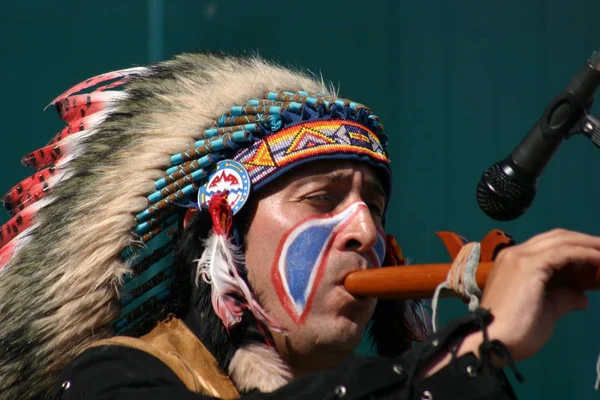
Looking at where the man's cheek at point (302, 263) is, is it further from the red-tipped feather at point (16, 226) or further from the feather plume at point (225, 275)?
the red-tipped feather at point (16, 226)

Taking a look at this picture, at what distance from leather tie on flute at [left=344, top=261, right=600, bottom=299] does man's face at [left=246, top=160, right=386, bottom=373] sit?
0.05 m

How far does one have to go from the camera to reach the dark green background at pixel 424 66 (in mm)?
2803

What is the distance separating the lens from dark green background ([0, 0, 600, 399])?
280 centimetres

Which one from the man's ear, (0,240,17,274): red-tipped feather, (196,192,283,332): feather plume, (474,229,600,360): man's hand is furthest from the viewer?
(0,240,17,274): red-tipped feather

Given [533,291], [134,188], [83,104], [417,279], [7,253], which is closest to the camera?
[533,291]

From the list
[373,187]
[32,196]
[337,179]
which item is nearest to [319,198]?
[337,179]

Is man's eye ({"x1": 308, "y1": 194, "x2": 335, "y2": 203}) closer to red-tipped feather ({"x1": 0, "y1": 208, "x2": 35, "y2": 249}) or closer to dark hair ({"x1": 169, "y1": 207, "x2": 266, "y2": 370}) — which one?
dark hair ({"x1": 169, "y1": 207, "x2": 266, "y2": 370})

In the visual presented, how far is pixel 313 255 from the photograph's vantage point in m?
1.99

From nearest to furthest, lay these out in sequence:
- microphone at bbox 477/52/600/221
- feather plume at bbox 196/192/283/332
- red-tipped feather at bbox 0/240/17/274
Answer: microphone at bbox 477/52/600/221 → feather plume at bbox 196/192/283/332 → red-tipped feather at bbox 0/240/17/274

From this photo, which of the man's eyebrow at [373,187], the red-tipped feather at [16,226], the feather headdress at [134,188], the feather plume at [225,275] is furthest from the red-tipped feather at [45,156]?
the man's eyebrow at [373,187]

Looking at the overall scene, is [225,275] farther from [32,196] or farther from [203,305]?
[32,196]

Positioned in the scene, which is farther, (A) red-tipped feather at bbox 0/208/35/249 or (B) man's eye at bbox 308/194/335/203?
(A) red-tipped feather at bbox 0/208/35/249

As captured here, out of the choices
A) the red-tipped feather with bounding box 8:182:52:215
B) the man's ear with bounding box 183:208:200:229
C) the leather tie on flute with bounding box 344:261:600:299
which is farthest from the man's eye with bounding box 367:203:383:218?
the red-tipped feather with bounding box 8:182:52:215

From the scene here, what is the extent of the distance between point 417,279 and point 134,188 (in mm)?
714
